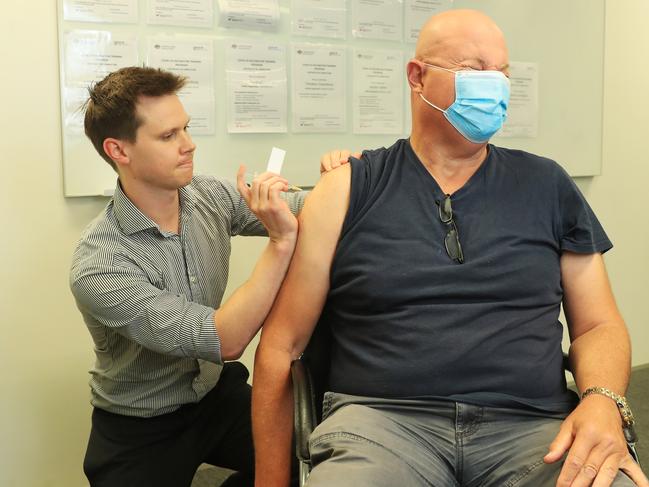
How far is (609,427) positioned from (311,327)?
2.04ft

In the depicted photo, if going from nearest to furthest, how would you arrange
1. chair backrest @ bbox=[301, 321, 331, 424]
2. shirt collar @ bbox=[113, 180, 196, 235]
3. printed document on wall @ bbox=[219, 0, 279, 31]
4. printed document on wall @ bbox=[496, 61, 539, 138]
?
chair backrest @ bbox=[301, 321, 331, 424] → shirt collar @ bbox=[113, 180, 196, 235] → printed document on wall @ bbox=[219, 0, 279, 31] → printed document on wall @ bbox=[496, 61, 539, 138]

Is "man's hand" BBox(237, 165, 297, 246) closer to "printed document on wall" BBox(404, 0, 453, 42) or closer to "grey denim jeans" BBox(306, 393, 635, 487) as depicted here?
"grey denim jeans" BBox(306, 393, 635, 487)

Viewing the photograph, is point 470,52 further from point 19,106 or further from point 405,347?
point 19,106

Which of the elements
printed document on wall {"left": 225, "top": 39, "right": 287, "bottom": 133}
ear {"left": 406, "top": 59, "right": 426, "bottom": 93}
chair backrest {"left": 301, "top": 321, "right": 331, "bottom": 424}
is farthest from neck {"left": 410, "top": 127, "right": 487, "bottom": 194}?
printed document on wall {"left": 225, "top": 39, "right": 287, "bottom": 133}

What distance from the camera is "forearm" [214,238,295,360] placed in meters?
1.47

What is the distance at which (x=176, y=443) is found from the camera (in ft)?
5.72

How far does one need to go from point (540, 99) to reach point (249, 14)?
1434mm

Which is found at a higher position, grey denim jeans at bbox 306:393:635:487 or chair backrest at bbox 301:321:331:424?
chair backrest at bbox 301:321:331:424

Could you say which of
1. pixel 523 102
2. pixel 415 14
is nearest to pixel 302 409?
pixel 415 14

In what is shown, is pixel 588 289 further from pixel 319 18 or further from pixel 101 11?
pixel 101 11

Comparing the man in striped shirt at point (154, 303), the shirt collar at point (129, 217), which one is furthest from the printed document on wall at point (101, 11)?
the shirt collar at point (129, 217)

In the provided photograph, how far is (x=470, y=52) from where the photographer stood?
1.52m

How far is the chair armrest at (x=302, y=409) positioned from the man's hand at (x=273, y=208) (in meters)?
0.28

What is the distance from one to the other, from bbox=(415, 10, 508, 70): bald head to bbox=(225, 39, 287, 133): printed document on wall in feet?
3.29
